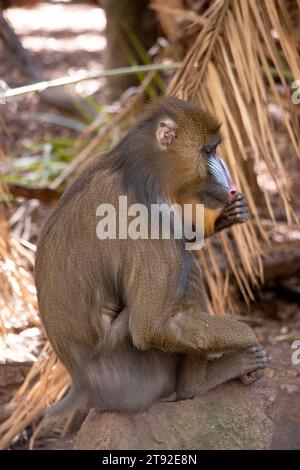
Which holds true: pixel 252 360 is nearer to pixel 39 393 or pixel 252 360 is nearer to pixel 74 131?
pixel 39 393

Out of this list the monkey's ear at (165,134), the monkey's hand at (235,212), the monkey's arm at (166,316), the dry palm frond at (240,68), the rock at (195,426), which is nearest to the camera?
the monkey's arm at (166,316)

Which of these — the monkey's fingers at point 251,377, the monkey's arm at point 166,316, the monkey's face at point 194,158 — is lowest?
the monkey's fingers at point 251,377

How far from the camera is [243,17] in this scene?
16.3 ft

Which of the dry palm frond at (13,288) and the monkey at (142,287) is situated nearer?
the monkey at (142,287)

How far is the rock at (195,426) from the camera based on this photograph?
12.3 feet

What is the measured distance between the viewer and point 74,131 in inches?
393

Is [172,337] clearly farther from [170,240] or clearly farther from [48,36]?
[48,36]

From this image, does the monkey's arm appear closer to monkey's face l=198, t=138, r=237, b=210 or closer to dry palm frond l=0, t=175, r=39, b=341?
monkey's face l=198, t=138, r=237, b=210

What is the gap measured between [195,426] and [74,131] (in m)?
6.60

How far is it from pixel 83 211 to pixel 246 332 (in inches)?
33.3

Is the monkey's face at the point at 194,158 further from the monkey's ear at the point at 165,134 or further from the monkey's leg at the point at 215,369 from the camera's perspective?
the monkey's leg at the point at 215,369

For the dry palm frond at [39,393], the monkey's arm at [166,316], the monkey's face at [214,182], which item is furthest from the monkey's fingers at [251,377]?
the dry palm frond at [39,393]

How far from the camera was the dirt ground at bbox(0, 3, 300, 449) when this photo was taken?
4910 millimetres
